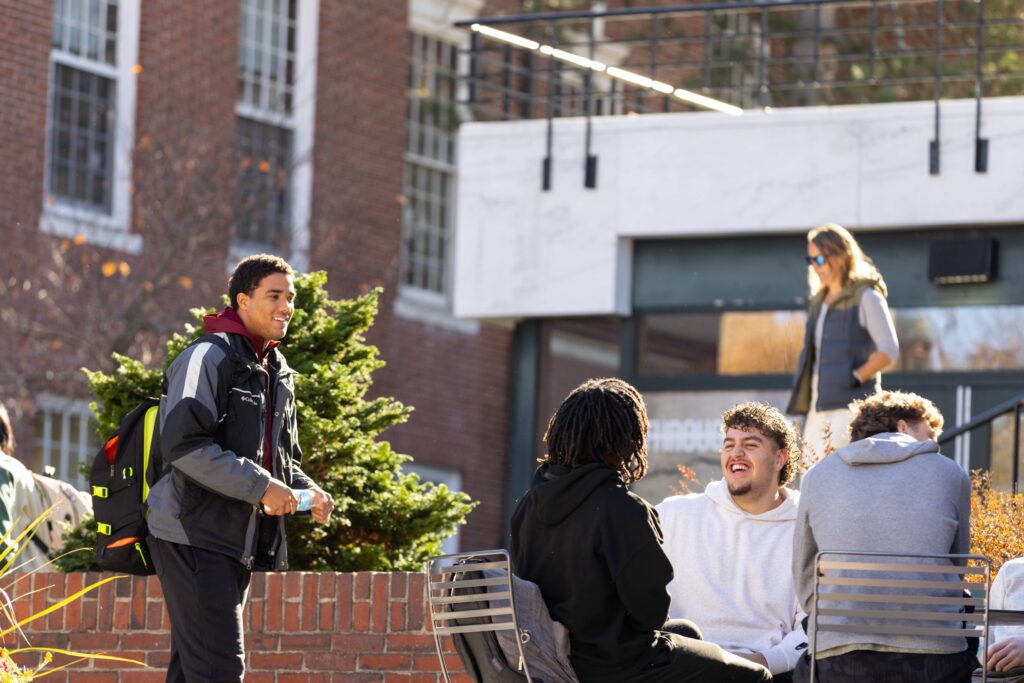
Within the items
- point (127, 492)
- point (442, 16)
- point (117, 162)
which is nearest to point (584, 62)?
point (117, 162)

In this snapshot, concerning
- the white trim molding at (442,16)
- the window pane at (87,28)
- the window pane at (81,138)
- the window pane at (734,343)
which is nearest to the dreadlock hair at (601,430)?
the window pane at (734,343)

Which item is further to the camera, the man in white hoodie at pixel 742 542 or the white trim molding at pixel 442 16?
the white trim molding at pixel 442 16

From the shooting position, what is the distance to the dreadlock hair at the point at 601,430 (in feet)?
20.7

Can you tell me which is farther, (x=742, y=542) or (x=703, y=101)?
(x=703, y=101)

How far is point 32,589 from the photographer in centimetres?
895

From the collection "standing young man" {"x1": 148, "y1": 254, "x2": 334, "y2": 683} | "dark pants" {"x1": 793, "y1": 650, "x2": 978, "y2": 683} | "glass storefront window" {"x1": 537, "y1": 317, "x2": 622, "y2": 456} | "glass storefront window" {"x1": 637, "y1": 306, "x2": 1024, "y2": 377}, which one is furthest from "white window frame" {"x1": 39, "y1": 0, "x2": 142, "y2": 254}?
"dark pants" {"x1": 793, "y1": 650, "x2": 978, "y2": 683}

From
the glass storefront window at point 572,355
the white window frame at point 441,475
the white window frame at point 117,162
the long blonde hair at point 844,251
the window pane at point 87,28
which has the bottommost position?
the white window frame at point 441,475

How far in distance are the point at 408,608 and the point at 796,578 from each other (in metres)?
2.17

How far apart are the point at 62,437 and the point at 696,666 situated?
1304cm

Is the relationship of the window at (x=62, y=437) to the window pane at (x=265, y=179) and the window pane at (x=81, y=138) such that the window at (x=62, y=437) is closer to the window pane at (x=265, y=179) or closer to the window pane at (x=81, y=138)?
the window pane at (x=81, y=138)

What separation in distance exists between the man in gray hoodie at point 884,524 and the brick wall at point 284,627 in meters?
1.99

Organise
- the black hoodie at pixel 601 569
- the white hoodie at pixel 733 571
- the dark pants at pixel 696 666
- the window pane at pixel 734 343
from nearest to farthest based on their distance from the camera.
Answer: the black hoodie at pixel 601 569
the dark pants at pixel 696 666
the white hoodie at pixel 733 571
the window pane at pixel 734 343

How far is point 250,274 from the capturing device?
7348 millimetres

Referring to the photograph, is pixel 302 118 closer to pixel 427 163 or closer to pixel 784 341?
pixel 427 163
